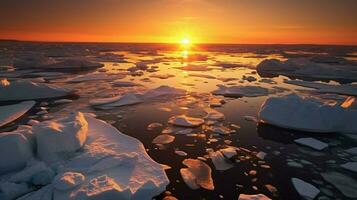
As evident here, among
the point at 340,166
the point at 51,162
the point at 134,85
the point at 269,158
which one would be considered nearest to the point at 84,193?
the point at 51,162

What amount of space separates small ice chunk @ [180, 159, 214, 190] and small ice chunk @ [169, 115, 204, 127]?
6.39 ft

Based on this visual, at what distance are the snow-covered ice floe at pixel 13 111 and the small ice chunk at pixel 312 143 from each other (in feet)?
23.5

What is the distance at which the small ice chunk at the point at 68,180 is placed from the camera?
11.2ft

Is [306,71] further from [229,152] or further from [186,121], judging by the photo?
[229,152]

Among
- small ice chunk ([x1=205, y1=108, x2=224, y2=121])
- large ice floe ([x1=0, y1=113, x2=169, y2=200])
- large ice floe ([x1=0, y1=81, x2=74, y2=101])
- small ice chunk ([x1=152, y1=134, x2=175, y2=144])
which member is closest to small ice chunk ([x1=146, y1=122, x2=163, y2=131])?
small ice chunk ([x1=152, y1=134, x2=175, y2=144])

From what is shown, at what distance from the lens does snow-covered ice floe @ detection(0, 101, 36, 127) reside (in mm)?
6790

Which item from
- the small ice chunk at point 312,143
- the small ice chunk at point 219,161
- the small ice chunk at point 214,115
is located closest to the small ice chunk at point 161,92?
the small ice chunk at point 214,115

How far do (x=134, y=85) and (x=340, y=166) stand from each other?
9898 millimetres

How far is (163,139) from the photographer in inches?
225

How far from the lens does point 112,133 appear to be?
18.7ft

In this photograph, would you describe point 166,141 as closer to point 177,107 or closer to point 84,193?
point 84,193

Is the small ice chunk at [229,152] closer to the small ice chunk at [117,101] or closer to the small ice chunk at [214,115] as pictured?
the small ice chunk at [214,115]

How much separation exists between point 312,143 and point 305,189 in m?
2.01

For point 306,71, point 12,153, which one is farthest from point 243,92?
point 306,71
